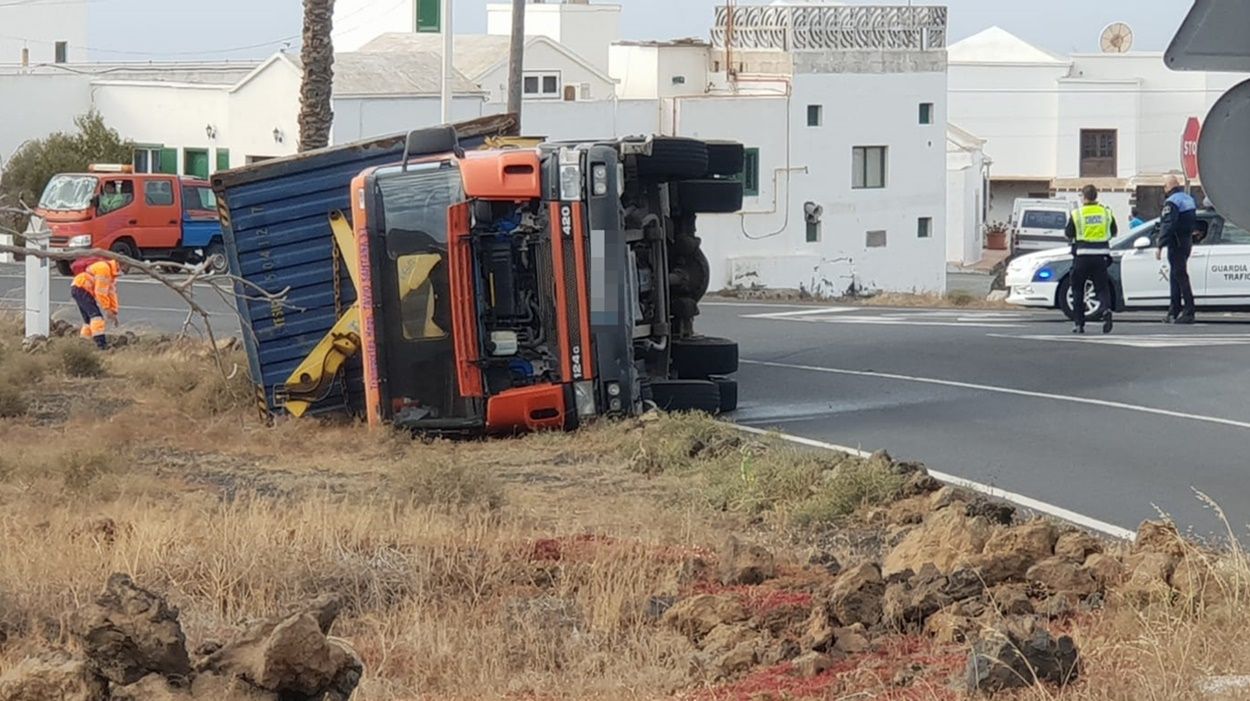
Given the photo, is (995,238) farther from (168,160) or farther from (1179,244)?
(1179,244)

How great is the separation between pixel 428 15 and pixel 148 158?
8737mm

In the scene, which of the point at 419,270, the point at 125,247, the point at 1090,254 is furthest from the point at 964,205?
the point at 419,270

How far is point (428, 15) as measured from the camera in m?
52.3

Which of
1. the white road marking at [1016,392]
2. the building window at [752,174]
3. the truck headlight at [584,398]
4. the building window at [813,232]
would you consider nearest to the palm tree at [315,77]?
the white road marking at [1016,392]

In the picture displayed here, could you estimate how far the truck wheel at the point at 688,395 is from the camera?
602 inches

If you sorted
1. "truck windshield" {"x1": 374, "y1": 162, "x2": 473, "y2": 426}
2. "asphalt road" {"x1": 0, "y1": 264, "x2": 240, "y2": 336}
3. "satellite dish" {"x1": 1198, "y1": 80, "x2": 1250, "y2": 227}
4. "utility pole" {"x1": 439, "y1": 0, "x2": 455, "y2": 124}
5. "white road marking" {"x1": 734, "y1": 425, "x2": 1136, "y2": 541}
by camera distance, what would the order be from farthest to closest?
"utility pole" {"x1": 439, "y1": 0, "x2": 455, "y2": 124}, "asphalt road" {"x1": 0, "y1": 264, "x2": 240, "y2": 336}, "truck windshield" {"x1": 374, "y1": 162, "x2": 473, "y2": 426}, "white road marking" {"x1": 734, "y1": 425, "x2": 1136, "y2": 541}, "satellite dish" {"x1": 1198, "y1": 80, "x2": 1250, "y2": 227}

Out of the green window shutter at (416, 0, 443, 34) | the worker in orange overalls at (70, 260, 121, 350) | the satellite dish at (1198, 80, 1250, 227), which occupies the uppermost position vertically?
the green window shutter at (416, 0, 443, 34)

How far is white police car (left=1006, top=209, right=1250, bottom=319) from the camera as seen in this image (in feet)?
74.7

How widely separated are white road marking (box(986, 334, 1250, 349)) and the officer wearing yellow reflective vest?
38 cm

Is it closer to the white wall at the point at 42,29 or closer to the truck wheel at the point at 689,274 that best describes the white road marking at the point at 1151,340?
the truck wheel at the point at 689,274

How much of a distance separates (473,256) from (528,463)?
5.84ft

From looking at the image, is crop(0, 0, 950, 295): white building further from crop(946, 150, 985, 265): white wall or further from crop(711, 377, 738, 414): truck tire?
crop(711, 377, 738, 414): truck tire

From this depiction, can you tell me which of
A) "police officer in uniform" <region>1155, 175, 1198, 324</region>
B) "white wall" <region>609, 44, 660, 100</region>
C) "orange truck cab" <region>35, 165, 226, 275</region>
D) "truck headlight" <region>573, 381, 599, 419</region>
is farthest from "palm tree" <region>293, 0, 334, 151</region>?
"white wall" <region>609, 44, 660, 100</region>

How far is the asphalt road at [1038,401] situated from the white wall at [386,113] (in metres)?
23.0
